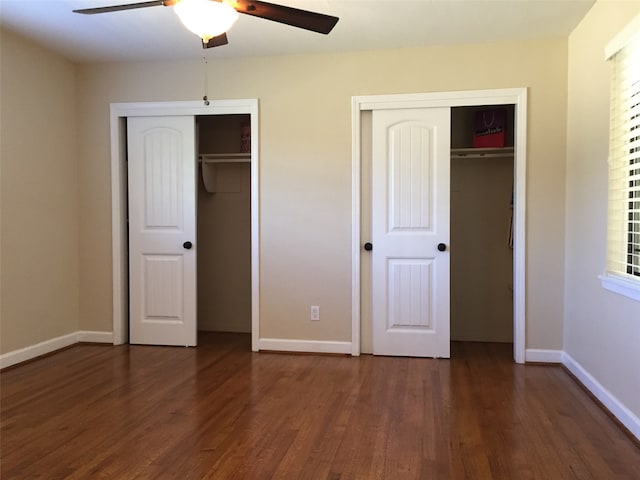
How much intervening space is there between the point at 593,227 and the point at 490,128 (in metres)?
1.48

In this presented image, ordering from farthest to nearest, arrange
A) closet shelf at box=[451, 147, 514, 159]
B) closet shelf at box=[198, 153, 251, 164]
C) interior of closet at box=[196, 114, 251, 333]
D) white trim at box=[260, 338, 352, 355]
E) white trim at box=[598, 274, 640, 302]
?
interior of closet at box=[196, 114, 251, 333] → closet shelf at box=[198, 153, 251, 164] → closet shelf at box=[451, 147, 514, 159] → white trim at box=[260, 338, 352, 355] → white trim at box=[598, 274, 640, 302]

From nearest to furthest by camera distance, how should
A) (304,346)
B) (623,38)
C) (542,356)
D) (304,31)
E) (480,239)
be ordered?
(623,38)
(304,31)
(542,356)
(304,346)
(480,239)

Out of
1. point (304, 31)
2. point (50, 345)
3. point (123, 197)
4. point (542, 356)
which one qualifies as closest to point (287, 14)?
point (304, 31)

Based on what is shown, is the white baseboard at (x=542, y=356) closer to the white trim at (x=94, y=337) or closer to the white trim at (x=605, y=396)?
the white trim at (x=605, y=396)

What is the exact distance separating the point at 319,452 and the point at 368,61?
9.58 ft

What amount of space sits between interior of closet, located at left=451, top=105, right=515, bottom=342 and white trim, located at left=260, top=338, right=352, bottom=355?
1.22 m

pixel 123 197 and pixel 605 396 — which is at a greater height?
pixel 123 197

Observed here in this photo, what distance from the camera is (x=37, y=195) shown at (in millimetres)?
3787

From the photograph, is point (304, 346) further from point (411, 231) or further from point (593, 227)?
point (593, 227)

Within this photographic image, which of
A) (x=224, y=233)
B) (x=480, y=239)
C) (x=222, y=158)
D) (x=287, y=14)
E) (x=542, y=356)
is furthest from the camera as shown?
(x=224, y=233)

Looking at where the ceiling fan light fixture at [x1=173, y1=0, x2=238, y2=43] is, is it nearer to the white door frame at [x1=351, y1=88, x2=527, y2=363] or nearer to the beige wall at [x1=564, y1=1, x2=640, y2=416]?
the white door frame at [x1=351, y1=88, x2=527, y2=363]

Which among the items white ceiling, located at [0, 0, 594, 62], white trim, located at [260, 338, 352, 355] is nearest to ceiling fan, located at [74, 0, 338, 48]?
Answer: white ceiling, located at [0, 0, 594, 62]

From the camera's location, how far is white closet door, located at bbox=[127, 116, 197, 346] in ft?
13.5

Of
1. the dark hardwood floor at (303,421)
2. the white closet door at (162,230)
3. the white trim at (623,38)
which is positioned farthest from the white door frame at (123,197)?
the white trim at (623,38)
